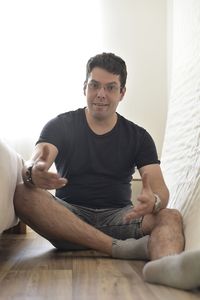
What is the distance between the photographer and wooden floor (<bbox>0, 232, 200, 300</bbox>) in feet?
3.10

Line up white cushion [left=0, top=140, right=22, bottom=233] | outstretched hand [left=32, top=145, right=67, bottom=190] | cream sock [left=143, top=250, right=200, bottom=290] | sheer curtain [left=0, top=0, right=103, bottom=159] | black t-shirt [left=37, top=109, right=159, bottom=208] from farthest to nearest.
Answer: sheer curtain [left=0, top=0, right=103, bottom=159] → black t-shirt [left=37, top=109, right=159, bottom=208] → white cushion [left=0, top=140, right=22, bottom=233] → outstretched hand [left=32, top=145, right=67, bottom=190] → cream sock [left=143, top=250, right=200, bottom=290]

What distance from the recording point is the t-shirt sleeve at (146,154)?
5.19 feet

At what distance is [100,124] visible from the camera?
165 centimetres

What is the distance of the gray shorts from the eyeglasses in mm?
431

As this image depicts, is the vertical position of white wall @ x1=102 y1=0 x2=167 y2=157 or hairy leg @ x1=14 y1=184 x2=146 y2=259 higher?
white wall @ x1=102 y1=0 x2=167 y2=157

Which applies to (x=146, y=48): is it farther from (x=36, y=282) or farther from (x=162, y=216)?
(x=36, y=282)

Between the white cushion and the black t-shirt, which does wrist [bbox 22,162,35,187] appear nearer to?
the white cushion

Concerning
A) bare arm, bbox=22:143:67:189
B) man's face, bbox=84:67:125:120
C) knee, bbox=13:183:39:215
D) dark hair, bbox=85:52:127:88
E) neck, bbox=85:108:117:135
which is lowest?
knee, bbox=13:183:39:215

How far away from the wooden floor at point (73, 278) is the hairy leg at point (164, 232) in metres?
0.08

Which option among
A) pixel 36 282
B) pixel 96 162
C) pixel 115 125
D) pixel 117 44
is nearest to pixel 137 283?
pixel 36 282

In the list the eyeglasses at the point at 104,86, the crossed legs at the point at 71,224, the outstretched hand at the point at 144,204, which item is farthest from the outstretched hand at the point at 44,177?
the eyeglasses at the point at 104,86

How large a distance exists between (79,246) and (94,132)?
415 millimetres

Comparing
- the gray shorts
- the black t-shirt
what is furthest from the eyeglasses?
the gray shorts

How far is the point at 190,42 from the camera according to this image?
186 cm
